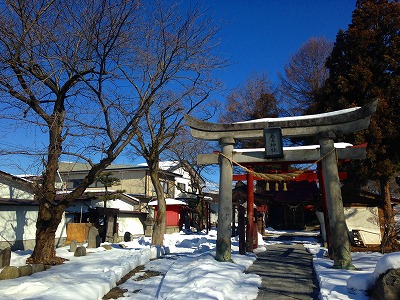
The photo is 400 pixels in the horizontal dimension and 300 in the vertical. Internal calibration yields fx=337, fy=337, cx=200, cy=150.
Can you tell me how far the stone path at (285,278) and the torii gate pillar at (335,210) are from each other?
0.89m

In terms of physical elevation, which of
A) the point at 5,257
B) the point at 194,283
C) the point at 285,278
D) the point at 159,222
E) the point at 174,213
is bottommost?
the point at 285,278

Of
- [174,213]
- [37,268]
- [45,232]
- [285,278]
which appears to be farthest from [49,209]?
[174,213]

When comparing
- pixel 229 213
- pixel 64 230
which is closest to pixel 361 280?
pixel 229 213

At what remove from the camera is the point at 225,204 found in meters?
10.1

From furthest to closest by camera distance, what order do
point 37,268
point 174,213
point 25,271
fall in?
1. point 174,213
2. point 37,268
3. point 25,271

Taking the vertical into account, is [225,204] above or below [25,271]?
above

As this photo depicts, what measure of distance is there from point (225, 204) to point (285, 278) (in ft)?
9.06

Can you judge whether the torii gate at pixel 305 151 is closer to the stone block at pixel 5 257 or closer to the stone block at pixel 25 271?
the stone block at pixel 25 271

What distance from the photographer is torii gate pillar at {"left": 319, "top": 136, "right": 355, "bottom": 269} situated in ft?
28.5

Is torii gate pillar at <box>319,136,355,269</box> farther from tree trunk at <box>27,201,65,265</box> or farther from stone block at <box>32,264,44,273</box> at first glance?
tree trunk at <box>27,201,65,265</box>

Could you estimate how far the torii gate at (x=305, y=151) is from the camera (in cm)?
902

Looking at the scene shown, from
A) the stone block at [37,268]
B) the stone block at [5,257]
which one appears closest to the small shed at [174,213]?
the stone block at [5,257]

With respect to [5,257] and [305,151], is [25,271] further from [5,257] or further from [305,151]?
[305,151]

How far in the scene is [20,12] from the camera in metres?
10.3
